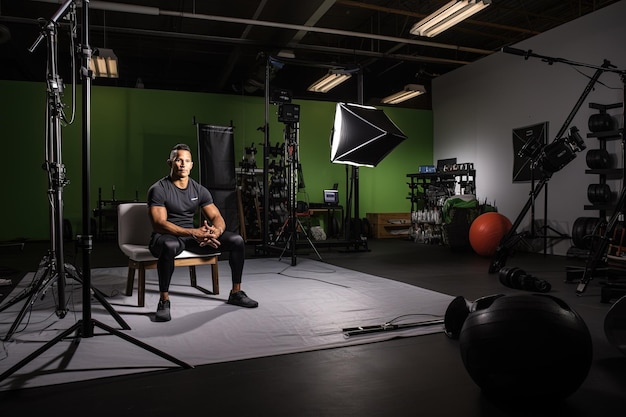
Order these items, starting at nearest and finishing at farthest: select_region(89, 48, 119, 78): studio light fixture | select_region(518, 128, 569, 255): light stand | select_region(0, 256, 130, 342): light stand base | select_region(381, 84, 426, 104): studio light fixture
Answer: select_region(0, 256, 130, 342): light stand base, select_region(518, 128, 569, 255): light stand, select_region(89, 48, 119, 78): studio light fixture, select_region(381, 84, 426, 104): studio light fixture

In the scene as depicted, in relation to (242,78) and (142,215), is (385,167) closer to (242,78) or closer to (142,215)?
(242,78)

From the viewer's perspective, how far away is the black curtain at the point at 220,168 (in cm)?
729

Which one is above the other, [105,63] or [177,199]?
[105,63]

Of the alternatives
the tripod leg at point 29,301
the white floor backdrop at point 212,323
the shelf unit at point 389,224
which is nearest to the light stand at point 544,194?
the white floor backdrop at point 212,323

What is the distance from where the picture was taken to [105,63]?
7.02 m

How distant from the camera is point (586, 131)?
6449mm

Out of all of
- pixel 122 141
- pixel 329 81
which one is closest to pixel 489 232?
pixel 329 81

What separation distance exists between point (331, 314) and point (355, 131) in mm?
1776

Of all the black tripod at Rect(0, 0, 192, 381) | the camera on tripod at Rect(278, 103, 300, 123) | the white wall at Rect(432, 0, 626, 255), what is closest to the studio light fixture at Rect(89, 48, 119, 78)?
the camera on tripod at Rect(278, 103, 300, 123)

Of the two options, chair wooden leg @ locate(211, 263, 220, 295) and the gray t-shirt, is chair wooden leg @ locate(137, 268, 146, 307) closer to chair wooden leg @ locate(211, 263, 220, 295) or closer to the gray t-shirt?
the gray t-shirt

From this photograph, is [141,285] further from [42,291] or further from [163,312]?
[42,291]

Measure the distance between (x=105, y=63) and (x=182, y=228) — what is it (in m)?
4.86

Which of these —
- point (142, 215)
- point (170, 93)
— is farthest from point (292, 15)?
point (142, 215)

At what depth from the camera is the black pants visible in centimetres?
312
